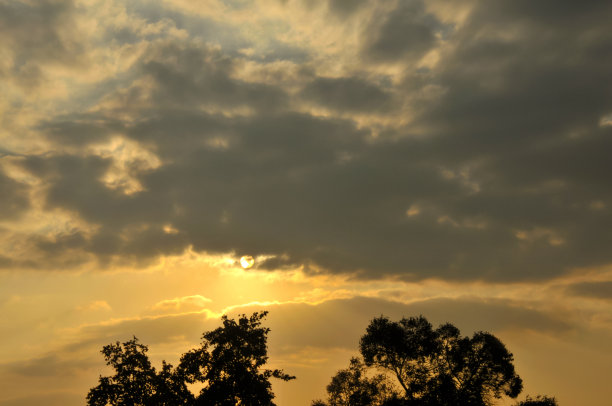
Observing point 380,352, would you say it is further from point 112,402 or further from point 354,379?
point 112,402

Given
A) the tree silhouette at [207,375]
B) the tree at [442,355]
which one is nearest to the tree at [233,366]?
the tree silhouette at [207,375]

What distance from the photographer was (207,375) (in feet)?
199

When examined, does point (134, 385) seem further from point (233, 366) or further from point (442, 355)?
point (442, 355)

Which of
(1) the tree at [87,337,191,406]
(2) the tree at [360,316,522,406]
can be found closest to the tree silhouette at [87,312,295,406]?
(1) the tree at [87,337,191,406]

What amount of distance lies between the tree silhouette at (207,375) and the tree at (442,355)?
2630cm

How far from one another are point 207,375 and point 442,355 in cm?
4042

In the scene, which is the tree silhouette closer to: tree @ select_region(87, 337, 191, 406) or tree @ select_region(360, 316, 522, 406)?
tree @ select_region(87, 337, 191, 406)

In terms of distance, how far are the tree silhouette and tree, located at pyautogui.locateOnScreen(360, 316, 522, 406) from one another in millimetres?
26296

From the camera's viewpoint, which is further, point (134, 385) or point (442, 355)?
point (442, 355)

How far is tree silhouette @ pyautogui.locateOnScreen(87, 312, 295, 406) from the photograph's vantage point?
5844 centimetres

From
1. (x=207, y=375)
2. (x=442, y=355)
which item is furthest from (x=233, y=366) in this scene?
(x=442, y=355)

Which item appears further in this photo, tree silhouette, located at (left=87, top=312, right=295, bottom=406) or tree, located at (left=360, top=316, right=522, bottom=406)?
tree, located at (left=360, top=316, right=522, bottom=406)

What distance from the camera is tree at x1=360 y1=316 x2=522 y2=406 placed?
80.6 metres

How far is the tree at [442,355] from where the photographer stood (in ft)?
265
